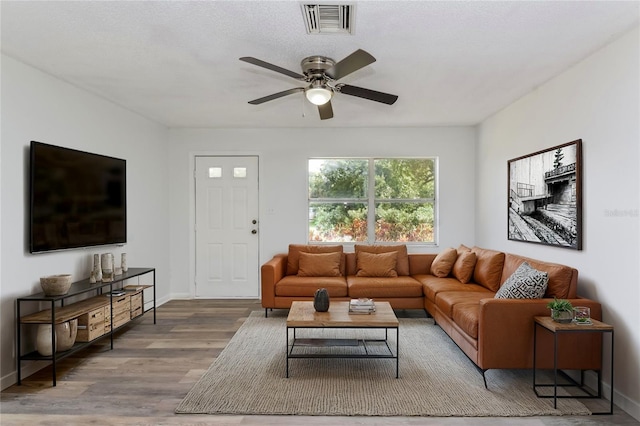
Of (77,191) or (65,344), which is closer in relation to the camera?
(65,344)

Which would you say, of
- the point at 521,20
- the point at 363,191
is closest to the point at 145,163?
the point at 363,191

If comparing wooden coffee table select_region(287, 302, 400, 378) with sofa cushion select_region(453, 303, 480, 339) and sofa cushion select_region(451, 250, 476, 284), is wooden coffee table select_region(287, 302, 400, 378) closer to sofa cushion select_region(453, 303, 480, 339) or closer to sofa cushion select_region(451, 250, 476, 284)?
sofa cushion select_region(453, 303, 480, 339)

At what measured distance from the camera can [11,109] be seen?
9.96ft

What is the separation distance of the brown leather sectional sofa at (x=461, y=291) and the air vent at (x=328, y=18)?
2167mm

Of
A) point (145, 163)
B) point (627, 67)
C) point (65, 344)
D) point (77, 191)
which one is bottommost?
point (65, 344)

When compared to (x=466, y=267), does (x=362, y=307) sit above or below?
below

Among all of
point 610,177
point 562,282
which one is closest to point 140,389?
point 562,282

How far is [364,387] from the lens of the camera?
9.51 ft

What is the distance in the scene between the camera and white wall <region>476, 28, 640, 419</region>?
2.57m

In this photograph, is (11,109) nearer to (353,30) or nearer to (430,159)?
(353,30)

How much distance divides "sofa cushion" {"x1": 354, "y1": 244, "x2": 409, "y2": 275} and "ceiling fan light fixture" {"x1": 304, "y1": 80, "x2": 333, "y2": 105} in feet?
8.52

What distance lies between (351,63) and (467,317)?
213cm

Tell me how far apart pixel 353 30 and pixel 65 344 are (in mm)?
3238

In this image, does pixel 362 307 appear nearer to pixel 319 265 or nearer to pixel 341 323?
pixel 341 323
